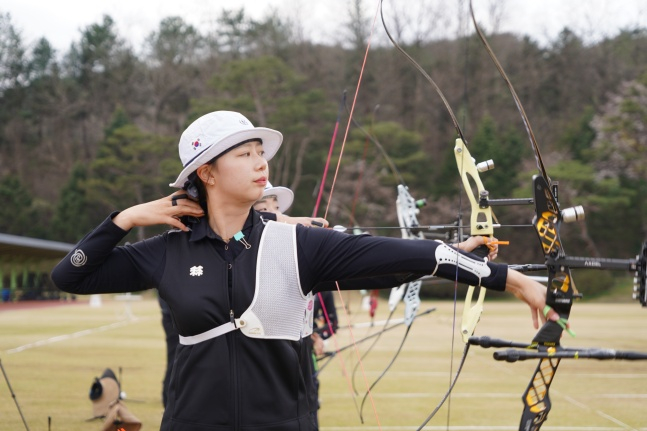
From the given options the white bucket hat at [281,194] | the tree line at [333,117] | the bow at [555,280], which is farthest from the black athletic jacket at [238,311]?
the tree line at [333,117]

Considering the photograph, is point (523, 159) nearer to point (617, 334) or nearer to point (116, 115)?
point (116, 115)

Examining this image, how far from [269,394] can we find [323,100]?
4682 cm

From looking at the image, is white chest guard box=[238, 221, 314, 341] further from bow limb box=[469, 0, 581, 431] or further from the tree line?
the tree line

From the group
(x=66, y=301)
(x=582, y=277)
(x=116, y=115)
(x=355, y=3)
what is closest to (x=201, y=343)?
(x=66, y=301)

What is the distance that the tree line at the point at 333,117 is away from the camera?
45.2 m

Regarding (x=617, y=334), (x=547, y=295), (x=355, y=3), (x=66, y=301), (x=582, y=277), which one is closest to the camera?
(x=547, y=295)

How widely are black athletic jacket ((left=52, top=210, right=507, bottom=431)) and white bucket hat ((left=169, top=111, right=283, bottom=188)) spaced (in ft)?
0.74

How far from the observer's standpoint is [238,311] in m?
2.97

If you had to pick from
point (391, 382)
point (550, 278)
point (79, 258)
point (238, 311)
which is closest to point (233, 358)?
point (238, 311)

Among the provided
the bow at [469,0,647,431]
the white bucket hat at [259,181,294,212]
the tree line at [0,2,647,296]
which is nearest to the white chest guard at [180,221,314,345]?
the bow at [469,0,647,431]

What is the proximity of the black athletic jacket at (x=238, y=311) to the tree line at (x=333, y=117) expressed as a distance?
35121mm

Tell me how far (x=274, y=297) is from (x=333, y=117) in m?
46.6

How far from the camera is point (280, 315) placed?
2986 mm

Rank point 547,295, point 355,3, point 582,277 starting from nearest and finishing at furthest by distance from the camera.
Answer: point 547,295
point 582,277
point 355,3
